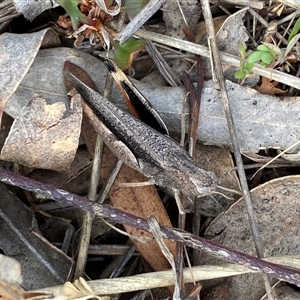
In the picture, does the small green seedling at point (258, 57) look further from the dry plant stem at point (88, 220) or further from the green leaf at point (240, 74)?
the dry plant stem at point (88, 220)

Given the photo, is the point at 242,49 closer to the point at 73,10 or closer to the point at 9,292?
the point at 73,10

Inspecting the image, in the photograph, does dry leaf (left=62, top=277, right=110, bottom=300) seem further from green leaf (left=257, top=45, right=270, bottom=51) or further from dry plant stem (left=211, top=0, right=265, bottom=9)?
dry plant stem (left=211, top=0, right=265, bottom=9)

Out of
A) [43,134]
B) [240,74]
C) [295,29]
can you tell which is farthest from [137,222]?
[295,29]

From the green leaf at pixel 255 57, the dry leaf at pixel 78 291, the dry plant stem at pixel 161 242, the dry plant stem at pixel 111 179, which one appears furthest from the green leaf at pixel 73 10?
the dry leaf at pixel 78 291

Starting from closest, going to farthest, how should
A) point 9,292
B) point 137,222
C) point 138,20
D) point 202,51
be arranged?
point 9,292 → point 137,222 → point 138,20 → point 202,51

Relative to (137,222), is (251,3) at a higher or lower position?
higher

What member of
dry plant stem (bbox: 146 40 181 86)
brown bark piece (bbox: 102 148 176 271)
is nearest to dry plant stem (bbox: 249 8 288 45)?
dry plant stem (bbox: 146 40 181 86)

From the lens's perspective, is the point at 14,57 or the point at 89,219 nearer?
the point at 14,57
